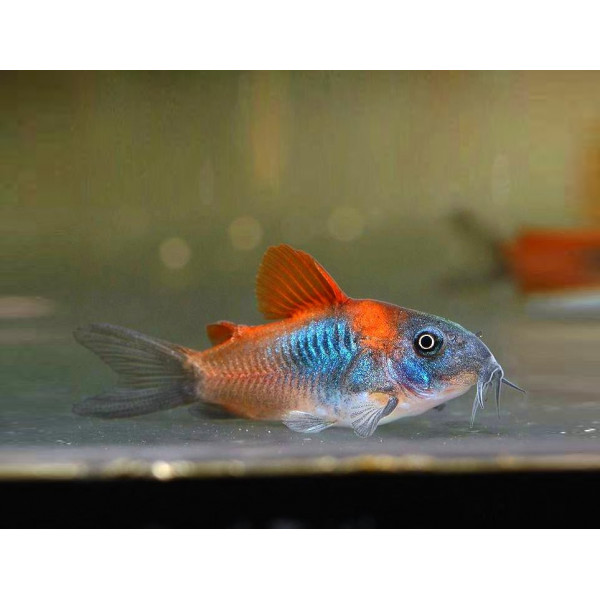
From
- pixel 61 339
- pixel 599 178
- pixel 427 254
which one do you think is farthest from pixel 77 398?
pixel 599 178

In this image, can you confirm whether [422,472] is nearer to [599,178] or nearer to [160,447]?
[160,447]

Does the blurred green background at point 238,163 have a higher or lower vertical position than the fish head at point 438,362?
higher

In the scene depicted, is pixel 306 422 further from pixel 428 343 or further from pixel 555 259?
pixel 555 259

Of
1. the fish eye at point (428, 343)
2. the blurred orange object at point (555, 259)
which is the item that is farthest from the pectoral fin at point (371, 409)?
the blurred orange object at point (555, 259)

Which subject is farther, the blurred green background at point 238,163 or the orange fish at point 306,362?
the blurred green background at point 238,163

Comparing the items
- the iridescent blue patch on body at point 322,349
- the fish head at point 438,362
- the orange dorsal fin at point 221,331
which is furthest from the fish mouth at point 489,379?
the orange dorsal fin at point 221,331

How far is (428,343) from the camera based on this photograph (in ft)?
5.87

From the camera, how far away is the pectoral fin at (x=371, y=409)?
5.86ft

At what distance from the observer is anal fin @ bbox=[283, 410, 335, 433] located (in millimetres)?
1813

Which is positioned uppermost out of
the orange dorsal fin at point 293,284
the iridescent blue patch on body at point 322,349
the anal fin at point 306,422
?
the orange dorsal fin at point 293,284

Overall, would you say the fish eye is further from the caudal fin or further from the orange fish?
the caudal fin

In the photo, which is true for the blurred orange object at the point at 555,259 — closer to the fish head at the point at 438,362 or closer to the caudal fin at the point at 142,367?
the fish head at the point at 438,362

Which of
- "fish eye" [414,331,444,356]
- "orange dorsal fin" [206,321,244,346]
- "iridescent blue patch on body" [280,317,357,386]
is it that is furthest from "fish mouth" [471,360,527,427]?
"orange dorsal fin" [206,321,244,346]

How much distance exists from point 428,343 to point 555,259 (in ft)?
1.66
